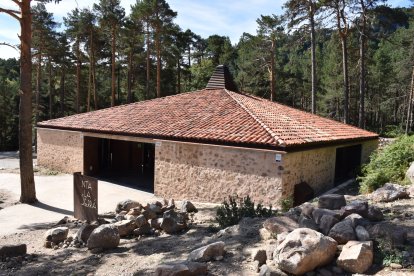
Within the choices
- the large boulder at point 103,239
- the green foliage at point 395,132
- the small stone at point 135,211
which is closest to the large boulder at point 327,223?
the large boulder at point 103,239

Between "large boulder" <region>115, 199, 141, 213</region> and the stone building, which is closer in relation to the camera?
"large boulder" <region>115, 199, 141, 213</region>

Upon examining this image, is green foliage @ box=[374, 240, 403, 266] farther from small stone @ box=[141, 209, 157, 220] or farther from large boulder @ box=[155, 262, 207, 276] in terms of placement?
small stone @ box=[141, 209, 157, 220]

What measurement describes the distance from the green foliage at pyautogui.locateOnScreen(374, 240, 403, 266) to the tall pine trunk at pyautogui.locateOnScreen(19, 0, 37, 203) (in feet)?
36.7

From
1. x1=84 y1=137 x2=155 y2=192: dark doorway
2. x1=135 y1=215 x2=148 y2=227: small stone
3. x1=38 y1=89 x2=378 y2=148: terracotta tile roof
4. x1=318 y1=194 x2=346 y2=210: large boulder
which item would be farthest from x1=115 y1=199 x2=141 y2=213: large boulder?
x1=84 y1=137 x2=155 y2=192: dark doorway

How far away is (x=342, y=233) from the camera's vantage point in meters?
4.72

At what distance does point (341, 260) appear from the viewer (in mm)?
4262

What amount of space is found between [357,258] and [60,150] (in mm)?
16798

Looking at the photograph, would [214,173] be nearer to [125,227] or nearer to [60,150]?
[125,227]

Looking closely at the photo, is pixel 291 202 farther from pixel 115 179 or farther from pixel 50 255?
pixel 115 179

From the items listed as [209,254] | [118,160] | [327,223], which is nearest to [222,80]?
[118,160]

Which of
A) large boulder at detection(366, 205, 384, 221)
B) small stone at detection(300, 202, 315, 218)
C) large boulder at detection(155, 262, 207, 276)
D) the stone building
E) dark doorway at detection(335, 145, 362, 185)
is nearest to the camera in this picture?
large boulder at detection(155, 262, 207, 276)

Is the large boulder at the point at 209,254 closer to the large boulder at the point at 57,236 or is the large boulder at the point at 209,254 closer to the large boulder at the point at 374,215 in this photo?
the large boulder at the point at 374,215

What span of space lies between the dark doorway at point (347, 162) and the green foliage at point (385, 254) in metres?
11.4

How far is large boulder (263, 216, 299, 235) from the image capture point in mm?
5520
